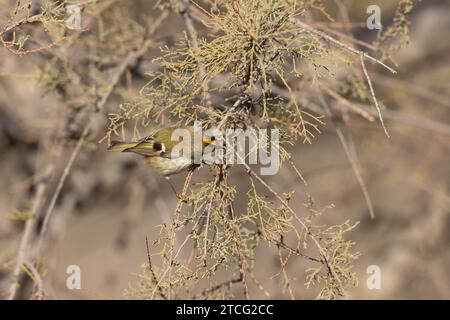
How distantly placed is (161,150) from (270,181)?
55 centimetres

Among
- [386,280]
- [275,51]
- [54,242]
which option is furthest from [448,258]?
[275,51]

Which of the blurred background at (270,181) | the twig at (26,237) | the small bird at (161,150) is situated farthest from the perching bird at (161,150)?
the twig at (26,237)

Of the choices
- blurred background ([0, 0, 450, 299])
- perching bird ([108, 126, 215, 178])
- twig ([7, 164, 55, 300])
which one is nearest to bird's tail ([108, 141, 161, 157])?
perching bird ([108, 126, 215, 178])

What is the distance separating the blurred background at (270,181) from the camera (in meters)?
3.85

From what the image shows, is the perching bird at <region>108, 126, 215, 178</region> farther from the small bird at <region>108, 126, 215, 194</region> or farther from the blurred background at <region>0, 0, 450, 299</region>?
the blurred background at <region>0, 0, 450, 299</region>

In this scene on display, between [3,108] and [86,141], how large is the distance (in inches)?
74.2

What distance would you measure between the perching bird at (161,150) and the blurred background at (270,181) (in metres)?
0.21

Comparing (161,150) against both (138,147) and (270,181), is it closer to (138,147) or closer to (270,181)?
(138,147)

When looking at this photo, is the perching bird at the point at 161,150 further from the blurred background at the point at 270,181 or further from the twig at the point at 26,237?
the twig at the point at 26,237

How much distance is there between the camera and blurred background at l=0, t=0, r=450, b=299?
3.85 meters

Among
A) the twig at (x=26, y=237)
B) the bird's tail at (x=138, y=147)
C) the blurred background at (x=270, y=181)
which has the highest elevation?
the blurred background at (x=270, y=181)

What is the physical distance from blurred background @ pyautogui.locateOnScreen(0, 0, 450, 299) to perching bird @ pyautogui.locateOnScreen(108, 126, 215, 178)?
206mm

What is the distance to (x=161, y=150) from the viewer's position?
3.01 metres

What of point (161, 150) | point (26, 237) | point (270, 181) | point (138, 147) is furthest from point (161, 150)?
point (26, 237)
